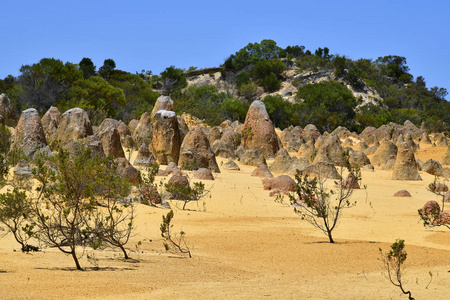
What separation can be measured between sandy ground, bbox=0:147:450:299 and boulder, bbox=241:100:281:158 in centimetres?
1072

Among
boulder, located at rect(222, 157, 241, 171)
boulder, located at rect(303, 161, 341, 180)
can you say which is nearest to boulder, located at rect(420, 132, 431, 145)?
boulder, located at rect(303, 161, 341, 180)

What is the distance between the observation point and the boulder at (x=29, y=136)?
15531mm

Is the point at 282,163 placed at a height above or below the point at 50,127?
below

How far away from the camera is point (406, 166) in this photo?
1945 centimetres

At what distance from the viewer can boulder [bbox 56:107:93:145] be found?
670 inches

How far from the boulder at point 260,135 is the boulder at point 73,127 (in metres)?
8.40

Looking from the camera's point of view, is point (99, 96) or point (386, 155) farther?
point (99, 96)

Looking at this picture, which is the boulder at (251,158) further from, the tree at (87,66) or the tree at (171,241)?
the tree at (87,66)

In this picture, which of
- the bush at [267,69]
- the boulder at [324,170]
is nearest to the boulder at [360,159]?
the boulder at [324,170]

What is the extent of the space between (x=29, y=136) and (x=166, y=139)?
14.2 ft

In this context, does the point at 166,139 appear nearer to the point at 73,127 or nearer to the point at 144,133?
the point at 73,127

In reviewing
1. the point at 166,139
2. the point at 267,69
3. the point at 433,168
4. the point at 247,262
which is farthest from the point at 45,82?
the point at 267,69

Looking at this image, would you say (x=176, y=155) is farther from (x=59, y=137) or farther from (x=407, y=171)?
(x=407, y=171)

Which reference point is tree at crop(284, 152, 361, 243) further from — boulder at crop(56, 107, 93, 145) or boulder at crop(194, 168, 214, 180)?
boulder at crop(56, 107, 93, 145)
